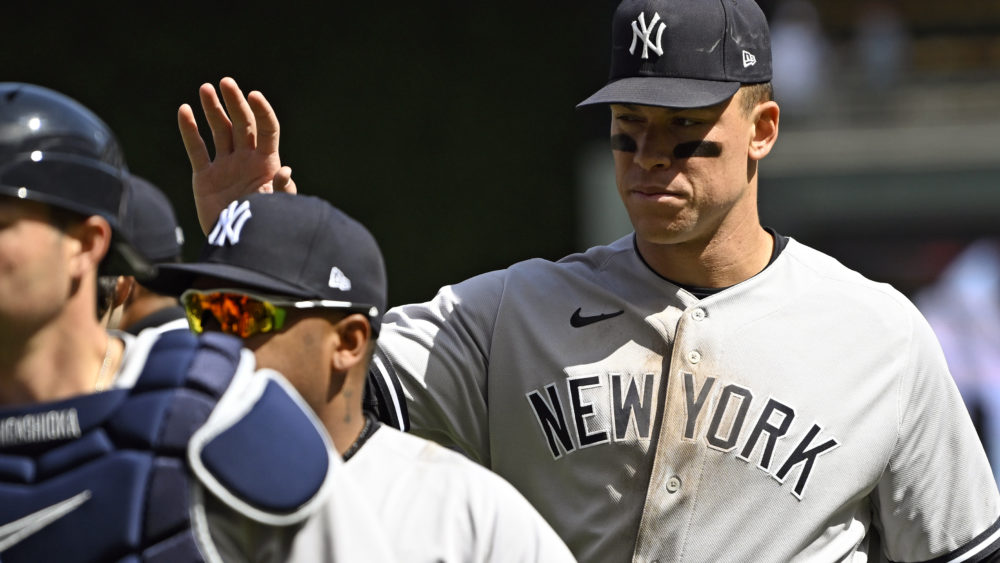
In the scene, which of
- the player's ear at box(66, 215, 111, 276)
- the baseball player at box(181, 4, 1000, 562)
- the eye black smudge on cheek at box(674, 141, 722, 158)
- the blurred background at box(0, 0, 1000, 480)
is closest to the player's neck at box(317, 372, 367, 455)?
the player's ear at box(66, 215, 111, 276)

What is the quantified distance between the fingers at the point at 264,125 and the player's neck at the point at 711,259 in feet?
3.07

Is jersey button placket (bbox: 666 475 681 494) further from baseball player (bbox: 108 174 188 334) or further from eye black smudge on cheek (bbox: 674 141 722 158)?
baseball player (bbox: 108 174 188 334)

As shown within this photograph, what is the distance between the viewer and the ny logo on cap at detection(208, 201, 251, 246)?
242 centimetres

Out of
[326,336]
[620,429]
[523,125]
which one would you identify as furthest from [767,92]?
[523,125]

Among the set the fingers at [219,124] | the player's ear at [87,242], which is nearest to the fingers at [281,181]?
the fingers at [219,124]

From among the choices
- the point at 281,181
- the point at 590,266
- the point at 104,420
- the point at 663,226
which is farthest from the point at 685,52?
the point at 104,420

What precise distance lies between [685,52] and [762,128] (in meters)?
0.30

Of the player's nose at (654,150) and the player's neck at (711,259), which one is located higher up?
the player's nose at (654,150)

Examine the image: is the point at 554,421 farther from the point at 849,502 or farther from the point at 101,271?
the point at 101,271

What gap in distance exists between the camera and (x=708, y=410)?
3.21 meters

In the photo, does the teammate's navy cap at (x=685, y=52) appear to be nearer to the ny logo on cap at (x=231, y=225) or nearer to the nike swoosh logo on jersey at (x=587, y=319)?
the nike swoosh logo on jersey at (x=587, y=319)

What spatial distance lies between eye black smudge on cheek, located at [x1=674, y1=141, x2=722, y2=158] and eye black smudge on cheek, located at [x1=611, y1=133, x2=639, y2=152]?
10 cm

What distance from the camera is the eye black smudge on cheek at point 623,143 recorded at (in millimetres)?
3314

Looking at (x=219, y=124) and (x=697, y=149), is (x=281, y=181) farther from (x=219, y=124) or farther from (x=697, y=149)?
(x=697, y=149)
